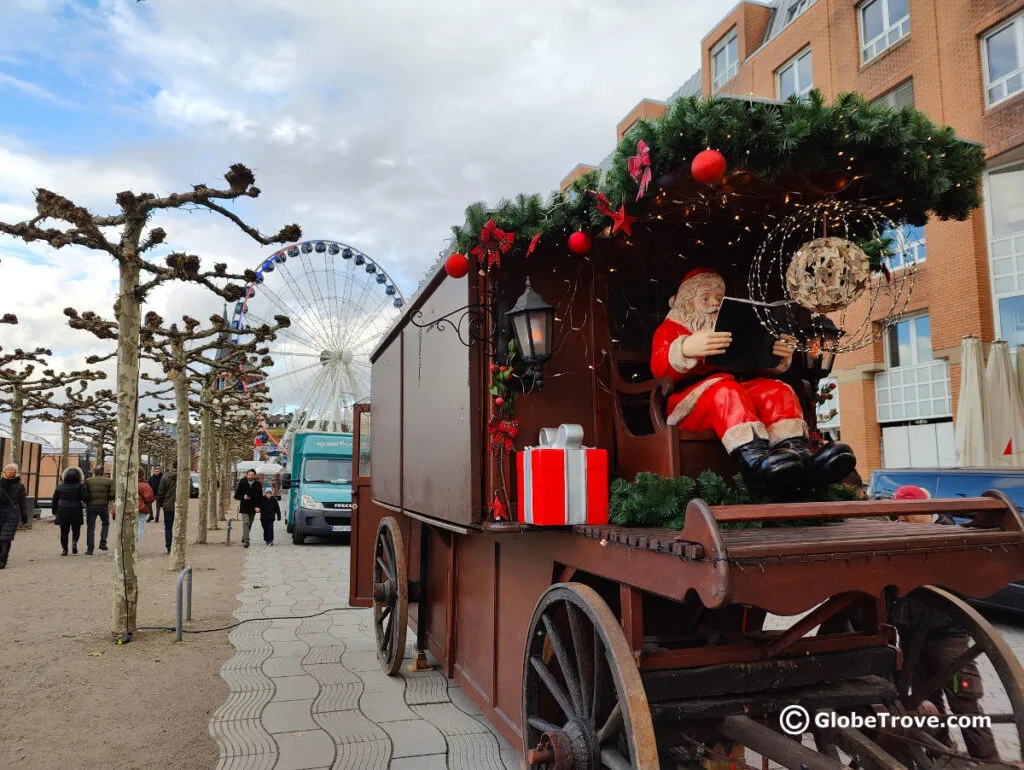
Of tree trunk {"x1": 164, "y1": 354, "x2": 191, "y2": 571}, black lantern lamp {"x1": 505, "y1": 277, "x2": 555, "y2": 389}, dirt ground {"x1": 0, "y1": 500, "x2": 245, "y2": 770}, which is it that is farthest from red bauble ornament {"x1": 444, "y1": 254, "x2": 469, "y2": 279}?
tree trunk {"x1": 164, "y1": 354, "x2": 191, "y2": 571}

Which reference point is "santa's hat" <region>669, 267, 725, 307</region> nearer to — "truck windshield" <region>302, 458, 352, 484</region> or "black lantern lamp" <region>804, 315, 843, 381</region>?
"black lantern lamp" <region>804, 315, 843, 381</region>

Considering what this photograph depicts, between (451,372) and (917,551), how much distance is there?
2491 millimetres

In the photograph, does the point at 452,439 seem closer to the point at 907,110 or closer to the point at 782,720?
the point at 782,720

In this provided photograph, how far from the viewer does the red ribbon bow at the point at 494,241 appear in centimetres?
358

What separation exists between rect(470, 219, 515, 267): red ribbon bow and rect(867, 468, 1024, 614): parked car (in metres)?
5.50

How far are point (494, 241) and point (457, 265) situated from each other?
0.85ft

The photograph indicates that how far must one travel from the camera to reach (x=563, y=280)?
13.1 feet

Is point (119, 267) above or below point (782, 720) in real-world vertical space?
above

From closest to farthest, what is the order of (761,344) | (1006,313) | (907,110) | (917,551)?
(917,551), (907,110), (761,344), (1006,313)

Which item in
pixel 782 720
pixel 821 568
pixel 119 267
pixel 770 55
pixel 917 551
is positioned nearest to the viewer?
pixel 821 568

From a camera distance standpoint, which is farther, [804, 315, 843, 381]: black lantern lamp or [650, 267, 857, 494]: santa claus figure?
[804, 315, 843, 381]: black lantern lamp

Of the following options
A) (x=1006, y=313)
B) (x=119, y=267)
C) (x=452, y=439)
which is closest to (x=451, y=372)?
(x=452, y=439)

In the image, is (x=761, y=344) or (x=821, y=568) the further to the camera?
(x=761, y=344)

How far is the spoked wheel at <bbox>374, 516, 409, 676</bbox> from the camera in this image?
215 inches
